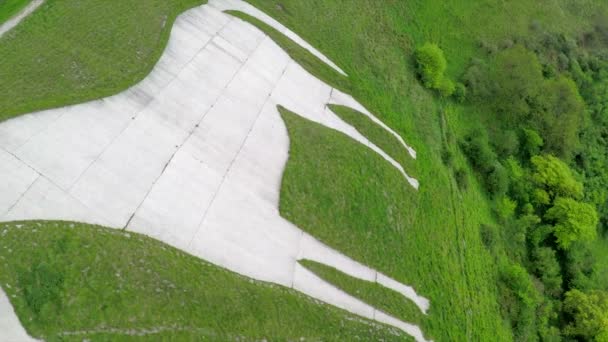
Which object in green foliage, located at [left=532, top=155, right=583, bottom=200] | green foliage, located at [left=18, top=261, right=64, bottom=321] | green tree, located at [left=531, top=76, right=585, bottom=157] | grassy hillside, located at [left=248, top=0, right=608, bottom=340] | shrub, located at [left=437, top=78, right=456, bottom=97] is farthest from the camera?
green tree, located at [left=531, top=76, right=585, bottom=157]

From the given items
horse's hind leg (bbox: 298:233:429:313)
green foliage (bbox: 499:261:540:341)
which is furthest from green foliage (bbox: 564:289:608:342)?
horse's hind leg (bbox: 298:233:429:313)

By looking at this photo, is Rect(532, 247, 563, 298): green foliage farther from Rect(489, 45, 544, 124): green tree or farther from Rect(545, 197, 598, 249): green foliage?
Rect(489, 45, 544, 124): green tree

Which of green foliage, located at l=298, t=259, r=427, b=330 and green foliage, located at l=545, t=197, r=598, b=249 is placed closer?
green foliage, located at l=298, t=259, r=427, b=330

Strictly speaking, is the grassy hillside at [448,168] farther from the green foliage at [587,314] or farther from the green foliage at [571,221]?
the green foliage at [571,221]

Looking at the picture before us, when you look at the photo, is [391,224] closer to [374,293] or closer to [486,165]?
[374,293]

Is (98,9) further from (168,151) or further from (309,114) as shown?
(309,114)

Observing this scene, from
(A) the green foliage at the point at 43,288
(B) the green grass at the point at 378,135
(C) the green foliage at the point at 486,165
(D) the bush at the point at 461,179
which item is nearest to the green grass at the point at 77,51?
(A) the green foliage at the point at 43,288

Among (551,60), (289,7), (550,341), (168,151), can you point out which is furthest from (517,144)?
(168,151)
